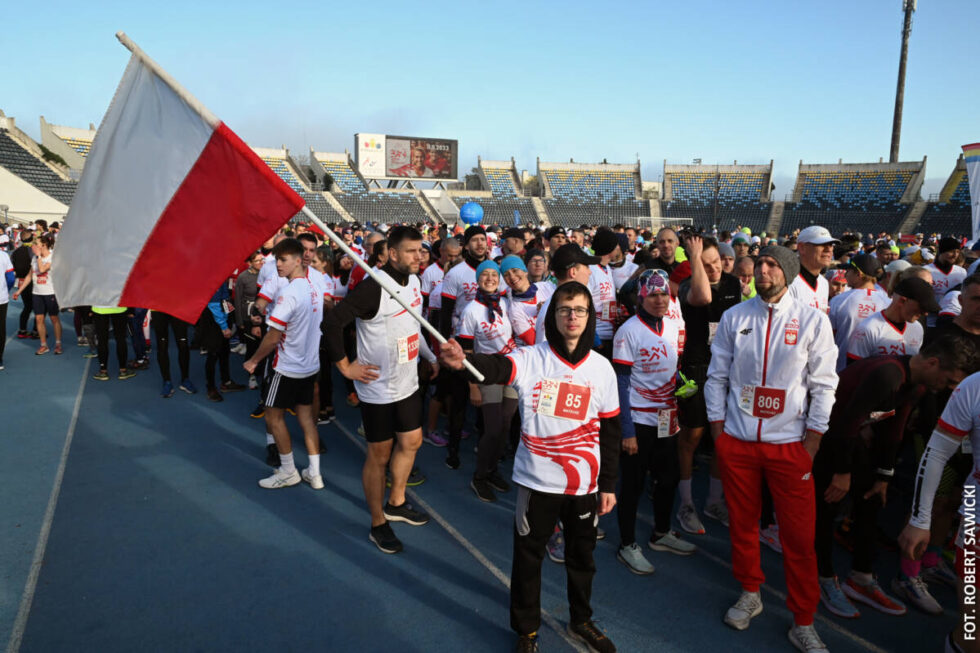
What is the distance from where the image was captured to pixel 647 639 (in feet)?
10.0

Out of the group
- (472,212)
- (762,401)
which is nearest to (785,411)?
(762,401)

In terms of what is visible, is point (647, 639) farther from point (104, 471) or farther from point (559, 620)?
point (104, 471)

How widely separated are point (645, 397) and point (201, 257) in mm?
2785

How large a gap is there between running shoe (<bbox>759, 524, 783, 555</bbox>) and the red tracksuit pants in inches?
41.7

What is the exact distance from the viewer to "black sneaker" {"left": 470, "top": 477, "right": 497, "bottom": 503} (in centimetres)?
466

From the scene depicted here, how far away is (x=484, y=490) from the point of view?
15.4ft

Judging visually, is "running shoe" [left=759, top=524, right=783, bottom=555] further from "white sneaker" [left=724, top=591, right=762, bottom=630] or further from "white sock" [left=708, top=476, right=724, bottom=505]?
"white sneaker" [left=724, top=591, right=762, bottom=630]

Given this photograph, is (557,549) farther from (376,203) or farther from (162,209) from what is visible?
(376,203)

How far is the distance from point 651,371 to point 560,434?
3.95 ft

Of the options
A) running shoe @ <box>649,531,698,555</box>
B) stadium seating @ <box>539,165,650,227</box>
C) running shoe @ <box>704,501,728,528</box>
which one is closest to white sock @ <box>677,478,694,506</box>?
running shoe @ <box>704,501,728,528</box>

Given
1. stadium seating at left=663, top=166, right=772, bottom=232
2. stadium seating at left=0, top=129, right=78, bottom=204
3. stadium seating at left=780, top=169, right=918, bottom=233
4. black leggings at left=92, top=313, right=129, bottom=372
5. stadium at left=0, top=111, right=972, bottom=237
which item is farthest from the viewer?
stadium seating at left=663, top=166, right=772, bottom=232

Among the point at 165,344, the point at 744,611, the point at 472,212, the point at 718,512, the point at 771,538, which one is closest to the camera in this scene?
the point at 744,611

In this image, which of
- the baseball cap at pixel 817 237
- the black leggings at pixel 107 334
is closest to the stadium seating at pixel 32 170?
the black leggings at pixel 107 334

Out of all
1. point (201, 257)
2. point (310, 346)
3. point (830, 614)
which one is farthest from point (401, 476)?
point (830, 614)
